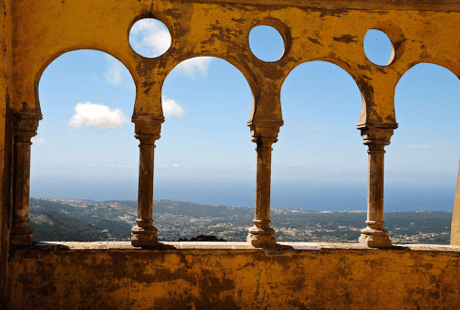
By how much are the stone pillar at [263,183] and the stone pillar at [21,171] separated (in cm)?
296

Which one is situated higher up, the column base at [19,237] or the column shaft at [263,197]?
the column shaft at [263,197]

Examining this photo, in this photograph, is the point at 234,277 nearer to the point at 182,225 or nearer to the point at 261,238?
the point at 261,238

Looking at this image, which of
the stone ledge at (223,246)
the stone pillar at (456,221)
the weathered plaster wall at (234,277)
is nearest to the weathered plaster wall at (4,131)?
the weathered plaster wall at (234,277)

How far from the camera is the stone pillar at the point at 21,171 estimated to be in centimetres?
504

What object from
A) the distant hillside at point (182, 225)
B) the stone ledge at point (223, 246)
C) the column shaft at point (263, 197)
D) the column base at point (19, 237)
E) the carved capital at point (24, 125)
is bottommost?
the distant hillside at point (182, 225)

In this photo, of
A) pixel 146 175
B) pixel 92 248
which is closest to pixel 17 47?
pixel 146 175

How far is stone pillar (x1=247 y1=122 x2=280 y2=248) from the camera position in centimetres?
550

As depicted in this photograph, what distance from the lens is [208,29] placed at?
18.0ft

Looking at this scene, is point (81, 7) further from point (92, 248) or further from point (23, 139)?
point (92, 248)

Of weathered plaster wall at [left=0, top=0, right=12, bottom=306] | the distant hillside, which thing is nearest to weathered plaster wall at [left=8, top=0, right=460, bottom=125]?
weathered plaster wall at [left=0, top=0, right=12, bottom=306]

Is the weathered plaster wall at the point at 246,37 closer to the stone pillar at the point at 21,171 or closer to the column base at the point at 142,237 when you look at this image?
the stone pillar at the point at 21,171

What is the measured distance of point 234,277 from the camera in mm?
5340

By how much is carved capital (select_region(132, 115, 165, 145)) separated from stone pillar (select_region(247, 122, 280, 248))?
4.33ft

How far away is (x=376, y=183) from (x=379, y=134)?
72 centimetres
